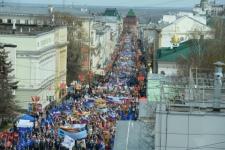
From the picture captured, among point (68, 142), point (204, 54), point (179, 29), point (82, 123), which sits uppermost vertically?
point (179, 29)

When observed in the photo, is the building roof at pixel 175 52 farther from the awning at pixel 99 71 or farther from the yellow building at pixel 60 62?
the awning at pixel 99 71

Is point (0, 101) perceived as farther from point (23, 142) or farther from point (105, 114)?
point (23, 142)

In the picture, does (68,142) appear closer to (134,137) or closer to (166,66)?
(134,137)

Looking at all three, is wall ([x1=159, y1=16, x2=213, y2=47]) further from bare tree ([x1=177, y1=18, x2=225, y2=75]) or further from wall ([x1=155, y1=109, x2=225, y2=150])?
wall ([x1=155, y1=109, x2=225, y2=150])

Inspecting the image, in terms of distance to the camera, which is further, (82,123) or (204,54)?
(204,54)

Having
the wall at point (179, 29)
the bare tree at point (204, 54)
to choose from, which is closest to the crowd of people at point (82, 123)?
the bare tree at point (204, 54)

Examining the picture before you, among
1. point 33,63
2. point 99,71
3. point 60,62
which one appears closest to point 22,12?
point 99,71

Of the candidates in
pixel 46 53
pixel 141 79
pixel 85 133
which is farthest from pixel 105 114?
pixel 141 79
